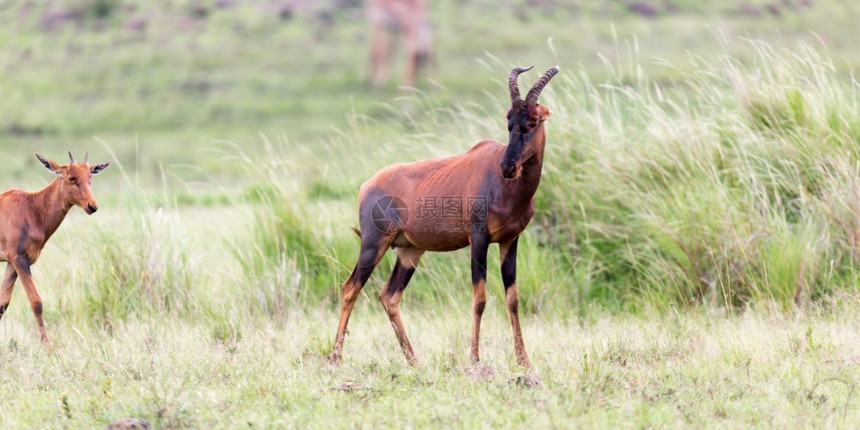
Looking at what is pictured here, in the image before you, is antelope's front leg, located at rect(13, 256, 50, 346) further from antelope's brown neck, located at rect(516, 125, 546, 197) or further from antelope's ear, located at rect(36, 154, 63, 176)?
antelope's brown neck, located at rect(516, 125, 546, 197)

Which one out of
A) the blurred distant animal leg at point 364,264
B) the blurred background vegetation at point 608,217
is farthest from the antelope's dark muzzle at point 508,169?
the blurred background vegetation at point 608,217

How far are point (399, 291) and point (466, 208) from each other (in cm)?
84

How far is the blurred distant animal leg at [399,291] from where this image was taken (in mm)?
7059

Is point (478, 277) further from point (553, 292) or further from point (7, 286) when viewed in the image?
point (7, 286)

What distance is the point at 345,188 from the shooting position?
10703mm

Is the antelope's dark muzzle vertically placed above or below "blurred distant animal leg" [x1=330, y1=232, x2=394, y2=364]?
above

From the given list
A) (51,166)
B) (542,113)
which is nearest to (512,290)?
(542,113)

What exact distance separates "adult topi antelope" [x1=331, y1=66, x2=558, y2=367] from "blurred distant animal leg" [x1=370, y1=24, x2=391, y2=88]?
81.7 ft

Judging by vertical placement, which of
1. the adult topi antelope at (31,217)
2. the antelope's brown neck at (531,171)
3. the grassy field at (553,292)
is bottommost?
the grassy field at (553,292)

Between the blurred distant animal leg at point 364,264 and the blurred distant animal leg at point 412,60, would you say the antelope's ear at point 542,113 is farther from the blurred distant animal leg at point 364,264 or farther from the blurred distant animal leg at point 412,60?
the blurred distant animal leg at point 412,60

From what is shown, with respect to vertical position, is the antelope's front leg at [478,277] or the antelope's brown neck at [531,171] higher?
the antelope's brown neck at [531,171]

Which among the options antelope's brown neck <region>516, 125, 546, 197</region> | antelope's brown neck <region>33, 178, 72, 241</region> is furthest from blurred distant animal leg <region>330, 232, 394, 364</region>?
antelope's brown neck <region>33, 178, 72, 241</region>

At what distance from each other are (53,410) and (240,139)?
71.5 ft

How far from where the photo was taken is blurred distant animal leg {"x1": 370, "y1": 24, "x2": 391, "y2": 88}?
105ft
